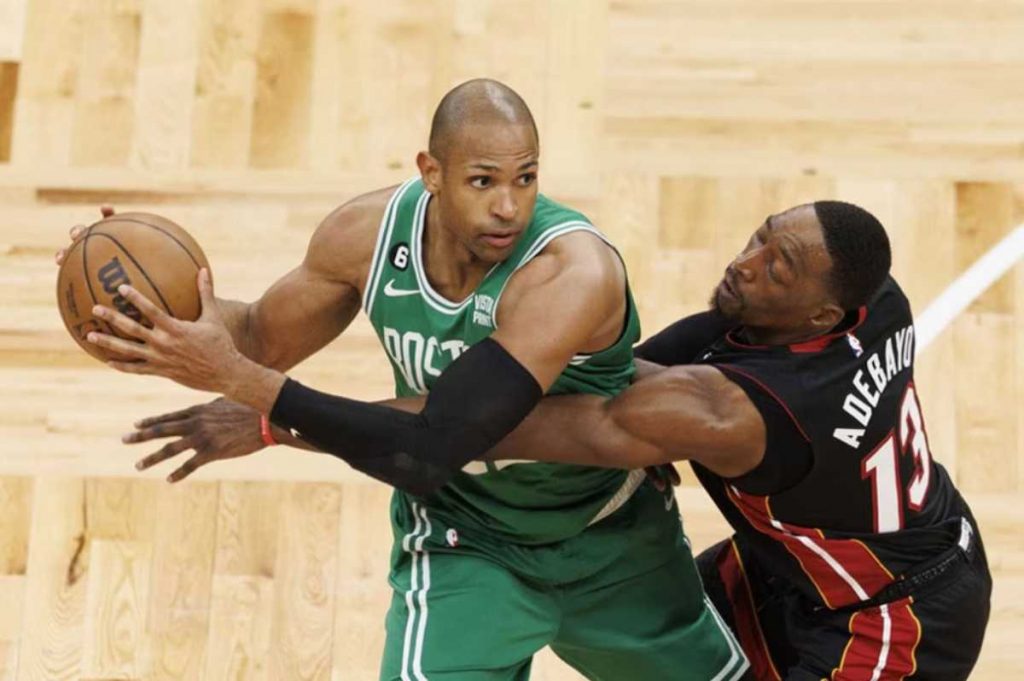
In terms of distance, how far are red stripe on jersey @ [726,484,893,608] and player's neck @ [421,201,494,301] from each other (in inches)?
27.5

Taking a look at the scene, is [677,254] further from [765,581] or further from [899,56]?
[765,581]

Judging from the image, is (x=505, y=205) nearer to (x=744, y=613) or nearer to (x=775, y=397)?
(x=775, y=397)

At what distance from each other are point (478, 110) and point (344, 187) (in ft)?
8.20

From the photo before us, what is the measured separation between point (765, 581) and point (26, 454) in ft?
7.33

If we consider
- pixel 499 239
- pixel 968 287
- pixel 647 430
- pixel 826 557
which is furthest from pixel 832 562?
pixel 968 287

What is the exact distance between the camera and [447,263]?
3.61 metres


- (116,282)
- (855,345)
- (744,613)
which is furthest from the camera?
(744,613)

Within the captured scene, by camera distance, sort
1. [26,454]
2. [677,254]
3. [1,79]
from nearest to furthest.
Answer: [26,454], [677,254], [1,79]

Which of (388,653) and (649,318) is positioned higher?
(649,318)

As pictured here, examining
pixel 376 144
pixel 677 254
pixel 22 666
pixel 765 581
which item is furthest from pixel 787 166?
pixel 22 666

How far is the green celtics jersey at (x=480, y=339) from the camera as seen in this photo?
11.6 feet

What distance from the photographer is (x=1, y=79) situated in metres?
6.14

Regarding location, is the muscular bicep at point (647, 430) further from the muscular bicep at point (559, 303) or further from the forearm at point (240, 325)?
the forearm at point (240, 325)

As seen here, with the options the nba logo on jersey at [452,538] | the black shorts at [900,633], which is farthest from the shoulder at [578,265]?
the black shorts at [900,633]
